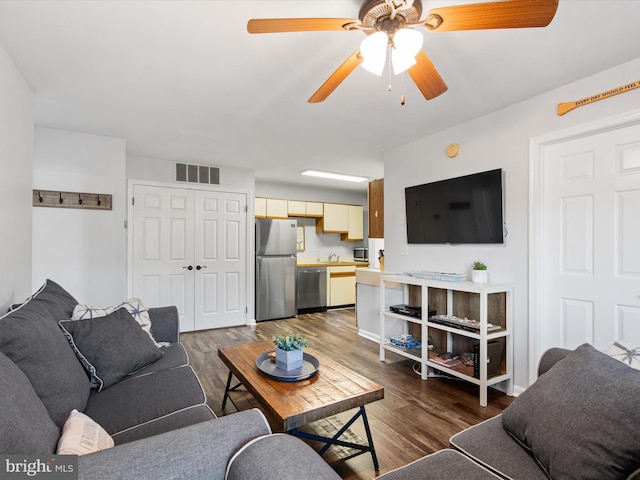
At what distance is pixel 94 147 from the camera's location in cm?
341

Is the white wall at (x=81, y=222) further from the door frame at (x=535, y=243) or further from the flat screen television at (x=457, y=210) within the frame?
the door frame at (x=535, y=243)

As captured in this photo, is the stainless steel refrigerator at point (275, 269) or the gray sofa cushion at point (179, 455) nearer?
the gray sofa cushion at point (179, 455)

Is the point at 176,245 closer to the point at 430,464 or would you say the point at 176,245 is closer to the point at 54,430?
the point at 54,430

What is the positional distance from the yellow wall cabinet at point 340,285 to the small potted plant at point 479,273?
3.52m

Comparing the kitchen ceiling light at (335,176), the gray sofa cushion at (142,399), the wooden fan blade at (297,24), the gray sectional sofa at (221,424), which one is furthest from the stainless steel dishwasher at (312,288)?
the wooden fan blade at (297,24)

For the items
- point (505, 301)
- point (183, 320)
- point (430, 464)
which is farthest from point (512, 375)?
point (183, 320)

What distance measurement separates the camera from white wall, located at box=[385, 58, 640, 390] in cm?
219

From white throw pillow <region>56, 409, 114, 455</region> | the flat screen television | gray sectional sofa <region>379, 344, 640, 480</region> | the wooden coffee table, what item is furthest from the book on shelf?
Answer: white throw pillow <region>56, 409, 114, 455</region>

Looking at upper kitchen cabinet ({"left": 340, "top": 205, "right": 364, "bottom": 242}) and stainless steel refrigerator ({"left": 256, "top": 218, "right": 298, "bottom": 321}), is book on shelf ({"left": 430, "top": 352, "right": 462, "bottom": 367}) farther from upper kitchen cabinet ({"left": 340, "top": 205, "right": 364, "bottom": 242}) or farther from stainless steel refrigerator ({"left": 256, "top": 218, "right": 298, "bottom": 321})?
upper kitchen cabinet ({"left": 340, "top": 205, "right": 364, "bottom": 242})

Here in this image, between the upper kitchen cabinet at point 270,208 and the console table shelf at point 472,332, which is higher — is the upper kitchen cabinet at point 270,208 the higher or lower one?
the higher one

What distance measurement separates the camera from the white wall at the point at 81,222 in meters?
3.18

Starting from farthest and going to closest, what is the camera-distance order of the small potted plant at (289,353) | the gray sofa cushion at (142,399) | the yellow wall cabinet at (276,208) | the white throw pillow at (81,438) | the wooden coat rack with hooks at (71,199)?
1. the yellow wall cabinet at (276,208)
2. the wooden coat rack with hooks at (71,199)
3. the small potted plant at (289,353)
4. the gray sofa cushion at (142,399)
5. the white throw pillow at (81,438)

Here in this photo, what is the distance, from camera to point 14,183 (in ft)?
6.85

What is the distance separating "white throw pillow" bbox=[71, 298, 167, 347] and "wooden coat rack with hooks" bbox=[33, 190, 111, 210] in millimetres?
1503
